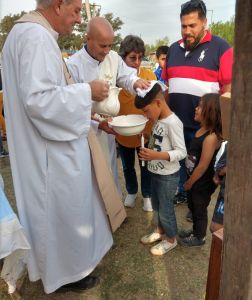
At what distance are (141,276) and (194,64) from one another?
1.78 m

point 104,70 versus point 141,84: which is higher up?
point 104,70

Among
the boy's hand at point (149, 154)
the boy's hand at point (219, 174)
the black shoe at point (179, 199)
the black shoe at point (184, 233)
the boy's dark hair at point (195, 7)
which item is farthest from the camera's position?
the black shoe at point (179, 199)

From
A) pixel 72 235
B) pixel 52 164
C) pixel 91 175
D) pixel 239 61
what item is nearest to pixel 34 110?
pixel 52 164

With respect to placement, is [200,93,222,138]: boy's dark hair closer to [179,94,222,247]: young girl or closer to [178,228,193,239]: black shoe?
[179,94,222,247]: young girl

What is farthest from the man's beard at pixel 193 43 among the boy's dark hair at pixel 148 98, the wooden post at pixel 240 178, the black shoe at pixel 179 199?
the wooden post at pixel 240 178

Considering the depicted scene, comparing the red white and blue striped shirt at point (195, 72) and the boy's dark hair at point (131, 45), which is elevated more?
the boy's dark hair at point (131, 45)

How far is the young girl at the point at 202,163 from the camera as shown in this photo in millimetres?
2209

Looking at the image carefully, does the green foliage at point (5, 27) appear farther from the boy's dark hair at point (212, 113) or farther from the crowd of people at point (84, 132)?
the boy's dark hair at point (212, 113)

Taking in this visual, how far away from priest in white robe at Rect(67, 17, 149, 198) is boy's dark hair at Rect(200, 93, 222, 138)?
0.46 metres

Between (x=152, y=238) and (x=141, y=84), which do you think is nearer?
(x=141, y=84)

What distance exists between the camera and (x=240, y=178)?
34.7 inches

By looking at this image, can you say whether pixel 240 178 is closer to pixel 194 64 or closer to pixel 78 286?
pixel 78 286

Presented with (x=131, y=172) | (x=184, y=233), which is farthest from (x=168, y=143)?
(x=131, y=172)

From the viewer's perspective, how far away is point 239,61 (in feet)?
2.61
